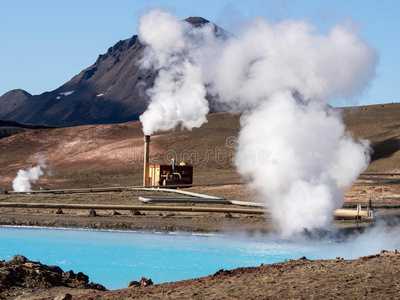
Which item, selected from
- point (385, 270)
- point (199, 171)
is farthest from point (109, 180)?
point (385, 270)

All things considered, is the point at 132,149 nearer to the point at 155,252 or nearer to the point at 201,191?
the point at 201,191

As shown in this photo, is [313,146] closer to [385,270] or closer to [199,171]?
[385,270]

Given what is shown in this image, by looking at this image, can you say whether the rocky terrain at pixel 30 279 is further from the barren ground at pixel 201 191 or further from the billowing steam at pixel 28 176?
the billowing steam at pixel 28 176

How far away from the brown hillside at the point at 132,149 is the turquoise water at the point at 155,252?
3725 cm

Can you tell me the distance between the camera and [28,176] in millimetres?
72062

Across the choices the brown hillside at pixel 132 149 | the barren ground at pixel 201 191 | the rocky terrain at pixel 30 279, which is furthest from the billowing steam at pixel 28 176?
the rocky terrain at pixel 30 279

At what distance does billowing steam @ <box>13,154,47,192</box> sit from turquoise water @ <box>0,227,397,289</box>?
32.8 meters

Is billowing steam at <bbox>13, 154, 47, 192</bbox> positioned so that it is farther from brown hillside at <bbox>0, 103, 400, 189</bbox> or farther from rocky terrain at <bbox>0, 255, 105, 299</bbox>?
rocky terrain at <bbox>0, 255, 105, 299</bbox>

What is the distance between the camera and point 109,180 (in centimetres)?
7006

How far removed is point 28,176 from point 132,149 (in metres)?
24.0

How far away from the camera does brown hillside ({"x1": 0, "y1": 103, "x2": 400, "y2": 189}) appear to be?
71.3 meters

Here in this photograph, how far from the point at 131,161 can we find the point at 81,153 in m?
15.4

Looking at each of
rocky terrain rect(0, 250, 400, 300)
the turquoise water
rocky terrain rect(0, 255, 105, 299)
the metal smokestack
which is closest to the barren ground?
rocky terrain rect(0, 250, 400, 300)

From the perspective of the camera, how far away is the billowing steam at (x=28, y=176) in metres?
58.1
